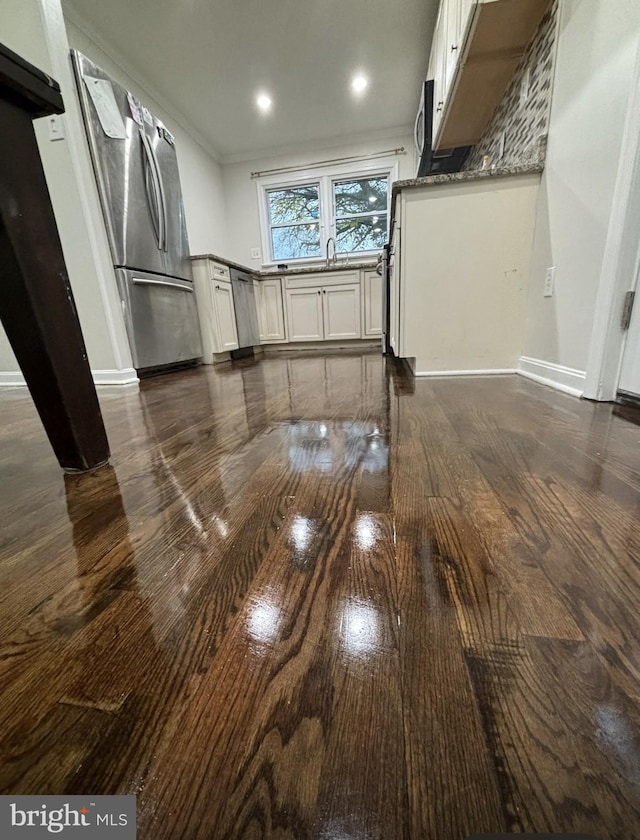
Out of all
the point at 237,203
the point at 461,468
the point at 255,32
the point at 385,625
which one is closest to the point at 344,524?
the point at 385,625

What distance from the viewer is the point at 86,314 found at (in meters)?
2.19

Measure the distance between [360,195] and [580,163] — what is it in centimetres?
365

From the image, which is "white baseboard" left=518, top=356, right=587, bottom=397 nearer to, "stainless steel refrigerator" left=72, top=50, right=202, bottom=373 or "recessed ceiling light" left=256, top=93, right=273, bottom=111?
"stainless steel refrigerator" left=72, top=50, right=202, bottom=373

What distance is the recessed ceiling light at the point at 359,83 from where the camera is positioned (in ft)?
10.7

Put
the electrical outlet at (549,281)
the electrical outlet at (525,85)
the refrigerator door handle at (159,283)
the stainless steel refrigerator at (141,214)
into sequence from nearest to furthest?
the electrical outlet at (549,281)
the electrical outlet at (525,85)
the stainless steel refrigerator at (141,214)
the refrigerator door handle at (159,283)

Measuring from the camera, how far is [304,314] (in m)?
4.18

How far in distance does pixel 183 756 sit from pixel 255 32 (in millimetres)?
4096

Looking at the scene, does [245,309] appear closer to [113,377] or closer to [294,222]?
[294,222]

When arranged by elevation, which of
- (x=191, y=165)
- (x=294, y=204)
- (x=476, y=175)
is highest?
(x=191, y=165)

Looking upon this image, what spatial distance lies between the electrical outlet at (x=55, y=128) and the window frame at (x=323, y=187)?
9.81ft

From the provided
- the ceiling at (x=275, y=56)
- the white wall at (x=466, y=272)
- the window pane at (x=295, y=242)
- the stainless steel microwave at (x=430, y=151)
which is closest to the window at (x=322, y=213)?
the window pane at (x=295, y=242)

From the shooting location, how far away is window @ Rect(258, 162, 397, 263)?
173 inches
